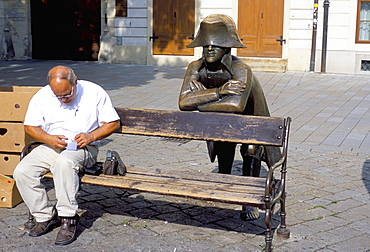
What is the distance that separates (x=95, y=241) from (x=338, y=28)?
13100 millimetres

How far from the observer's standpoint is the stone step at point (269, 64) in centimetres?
1627

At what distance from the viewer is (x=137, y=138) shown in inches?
332

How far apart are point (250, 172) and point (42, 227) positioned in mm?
1883

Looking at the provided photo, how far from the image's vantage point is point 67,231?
14.4 ft

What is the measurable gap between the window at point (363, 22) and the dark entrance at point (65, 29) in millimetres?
8469

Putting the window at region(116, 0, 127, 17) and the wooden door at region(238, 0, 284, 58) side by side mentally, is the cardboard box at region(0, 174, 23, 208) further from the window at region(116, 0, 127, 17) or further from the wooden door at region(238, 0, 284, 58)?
the window at region(116, 0, 127, 17)

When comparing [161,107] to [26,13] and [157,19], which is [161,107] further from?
[26,13]

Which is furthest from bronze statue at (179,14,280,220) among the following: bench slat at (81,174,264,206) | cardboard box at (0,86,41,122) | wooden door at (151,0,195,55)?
wooden door at (151,0,195,55)

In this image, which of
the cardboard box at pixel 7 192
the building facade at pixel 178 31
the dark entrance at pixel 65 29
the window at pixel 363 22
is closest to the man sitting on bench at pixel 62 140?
the cardboard box at pixel 7 192

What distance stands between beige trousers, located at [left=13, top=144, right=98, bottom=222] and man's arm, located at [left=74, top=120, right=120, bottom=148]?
8cm

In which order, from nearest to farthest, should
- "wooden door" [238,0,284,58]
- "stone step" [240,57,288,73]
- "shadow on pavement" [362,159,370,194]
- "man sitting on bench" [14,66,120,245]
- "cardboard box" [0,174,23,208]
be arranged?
"man sitting on bench" [14,66,120,245]
"cardboard box" [0,174,23,208]
"shadow on pavement" [362,159,370,194]
"stone step" [240,57,288,73]
"wooden door" [238,0,284,58]

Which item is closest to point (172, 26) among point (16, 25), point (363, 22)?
point (363, 22)

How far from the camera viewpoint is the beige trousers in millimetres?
4406

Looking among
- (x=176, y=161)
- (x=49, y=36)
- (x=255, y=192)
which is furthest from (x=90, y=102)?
(x=49, y=36)
